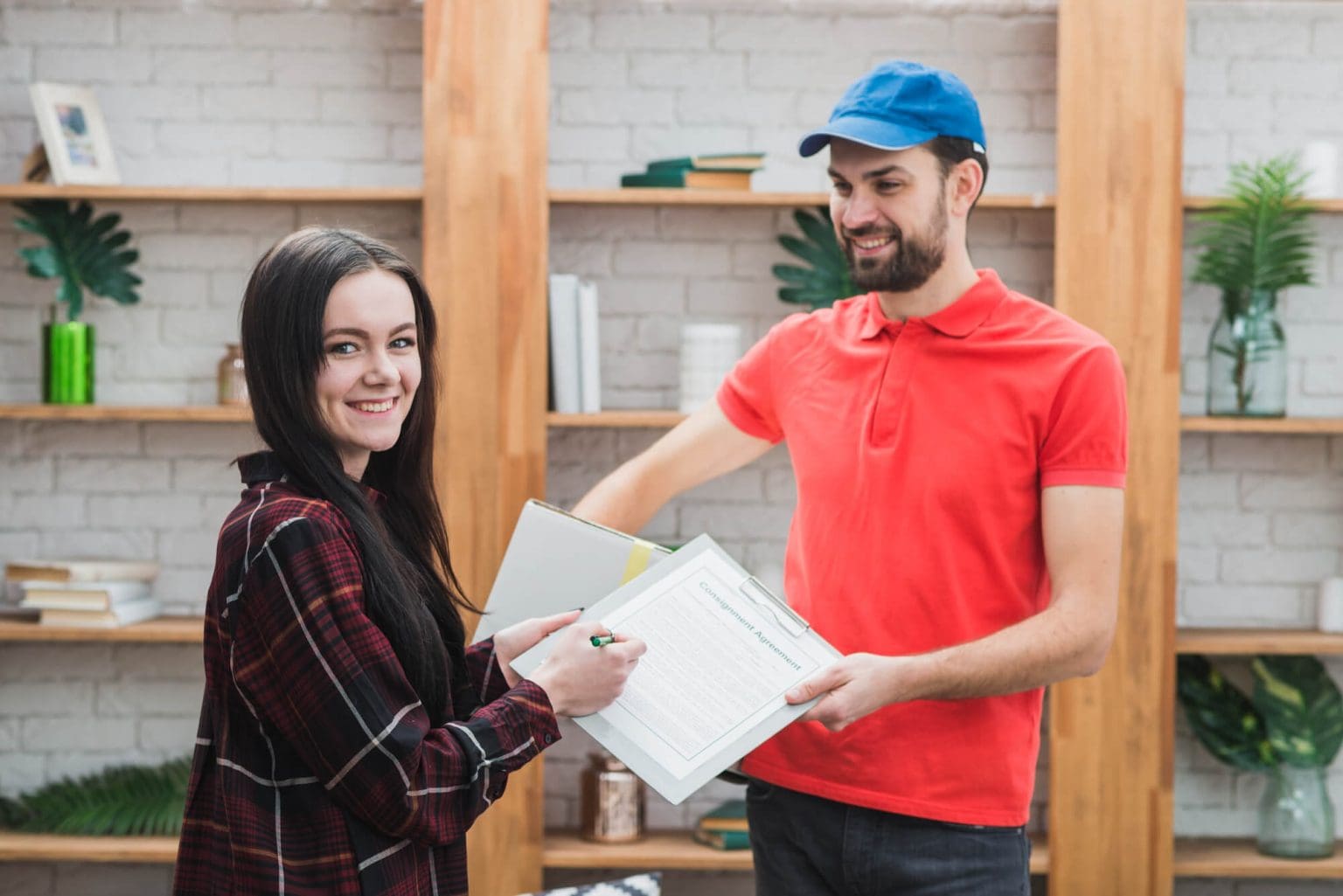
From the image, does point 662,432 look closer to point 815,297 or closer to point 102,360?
point 815,297

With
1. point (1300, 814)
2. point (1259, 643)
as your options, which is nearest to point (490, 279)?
point (1259, 643)

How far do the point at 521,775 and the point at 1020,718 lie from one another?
1.47 m

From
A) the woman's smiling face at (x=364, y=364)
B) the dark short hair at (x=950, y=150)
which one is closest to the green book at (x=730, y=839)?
the dark short hair at (x=950, y=150)

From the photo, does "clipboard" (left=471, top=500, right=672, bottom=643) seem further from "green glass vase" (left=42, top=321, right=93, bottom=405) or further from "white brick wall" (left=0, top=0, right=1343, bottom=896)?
"green glass vase" (left=42, top=321, right=93, bottom=405)

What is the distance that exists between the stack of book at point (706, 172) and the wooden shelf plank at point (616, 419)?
54 centimetres

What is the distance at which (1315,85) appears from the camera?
130 inches

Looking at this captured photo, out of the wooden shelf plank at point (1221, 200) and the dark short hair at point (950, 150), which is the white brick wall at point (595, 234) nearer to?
the wooden shelf plank at point (1221, 200)

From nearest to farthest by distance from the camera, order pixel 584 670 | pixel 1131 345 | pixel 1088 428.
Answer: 1. pixel 584 670
2. pixel 1088 428
3. pixel 1131 345

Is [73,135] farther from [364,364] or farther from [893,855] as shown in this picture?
[893,855]

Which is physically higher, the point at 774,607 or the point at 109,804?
the point at 774,607

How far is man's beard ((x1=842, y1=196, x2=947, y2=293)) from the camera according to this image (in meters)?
1.85

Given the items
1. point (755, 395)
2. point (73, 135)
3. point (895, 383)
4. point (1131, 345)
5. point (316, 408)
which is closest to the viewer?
point (316, 408)

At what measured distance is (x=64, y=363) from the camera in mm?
3170

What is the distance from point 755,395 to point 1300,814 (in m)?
1.86
